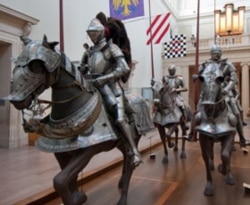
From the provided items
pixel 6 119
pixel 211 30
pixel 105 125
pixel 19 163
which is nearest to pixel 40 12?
pixel 6 119

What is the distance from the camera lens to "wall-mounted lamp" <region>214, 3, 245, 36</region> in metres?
17.5

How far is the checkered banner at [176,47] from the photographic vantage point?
1227 centimetres

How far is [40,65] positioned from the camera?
1847 mm

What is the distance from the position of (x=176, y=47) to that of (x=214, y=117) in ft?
32.4

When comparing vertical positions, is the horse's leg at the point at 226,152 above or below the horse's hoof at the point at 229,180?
above

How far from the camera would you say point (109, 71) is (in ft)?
9.00

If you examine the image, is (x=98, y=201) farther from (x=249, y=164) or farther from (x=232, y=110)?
(x=249, y=164)

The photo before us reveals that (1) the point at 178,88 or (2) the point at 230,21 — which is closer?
(1) the point at 178,88

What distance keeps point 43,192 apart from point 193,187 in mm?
1838

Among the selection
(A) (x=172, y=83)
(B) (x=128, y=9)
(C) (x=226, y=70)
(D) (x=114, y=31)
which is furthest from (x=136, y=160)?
(B) (x=128, y=9)

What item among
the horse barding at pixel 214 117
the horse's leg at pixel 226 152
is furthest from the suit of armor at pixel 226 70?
the horse's leg at pixel 226 152

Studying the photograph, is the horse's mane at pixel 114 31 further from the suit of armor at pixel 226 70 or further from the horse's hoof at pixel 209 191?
the horse's hoof at pixel 209 191

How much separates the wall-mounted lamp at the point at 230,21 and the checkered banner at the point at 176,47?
5.88 meters

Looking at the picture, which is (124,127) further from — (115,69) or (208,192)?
(208,192)
